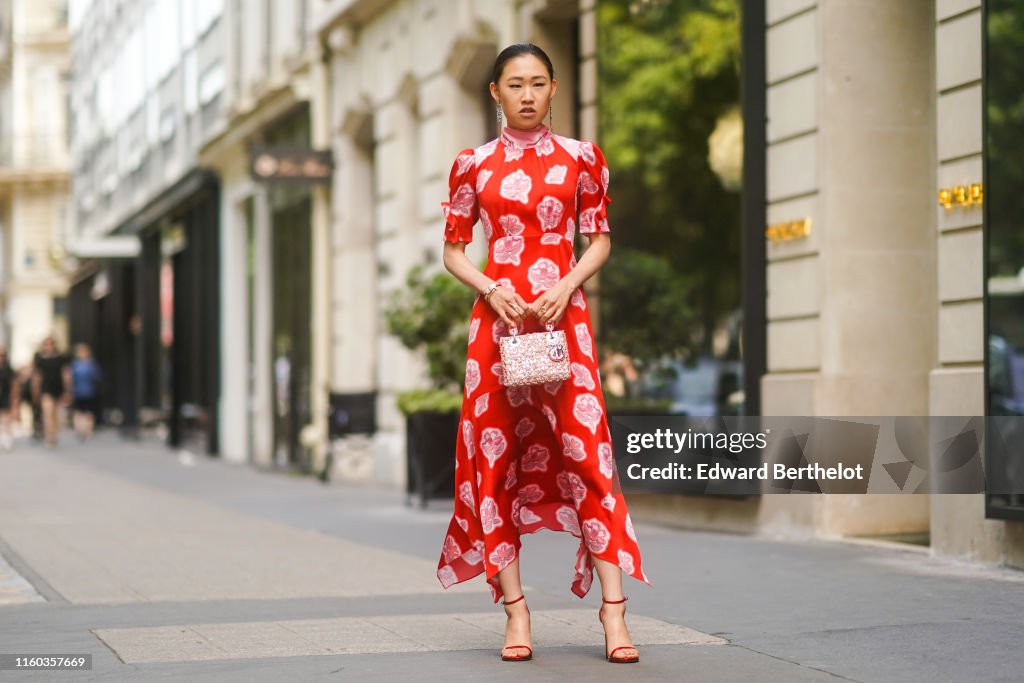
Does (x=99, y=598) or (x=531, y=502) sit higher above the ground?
(x=531, y=502)

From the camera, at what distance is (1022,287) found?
29.5 feet

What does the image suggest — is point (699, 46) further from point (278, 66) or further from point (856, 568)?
point (278, 66)

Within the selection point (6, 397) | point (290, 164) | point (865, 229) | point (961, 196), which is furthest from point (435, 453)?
point (6, 397)

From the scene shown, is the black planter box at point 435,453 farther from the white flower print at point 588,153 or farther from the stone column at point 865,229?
the white flower print at point 588,153

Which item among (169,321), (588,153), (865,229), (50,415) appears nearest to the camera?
(588,153)

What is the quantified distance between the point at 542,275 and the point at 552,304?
16 cm

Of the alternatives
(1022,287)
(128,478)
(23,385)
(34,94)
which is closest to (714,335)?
(1022,287)

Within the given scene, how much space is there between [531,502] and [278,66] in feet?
58.5

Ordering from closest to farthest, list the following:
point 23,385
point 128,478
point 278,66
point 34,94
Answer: point 128,478
point 278,66
point 23,385
point 34,94

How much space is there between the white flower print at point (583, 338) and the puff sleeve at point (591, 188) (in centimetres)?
35

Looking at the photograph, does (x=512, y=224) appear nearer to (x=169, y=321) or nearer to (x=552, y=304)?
(x=552, y=304)

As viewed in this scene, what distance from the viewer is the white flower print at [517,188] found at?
6004mm

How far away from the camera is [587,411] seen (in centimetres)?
600

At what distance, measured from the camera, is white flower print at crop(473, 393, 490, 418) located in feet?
19.9
